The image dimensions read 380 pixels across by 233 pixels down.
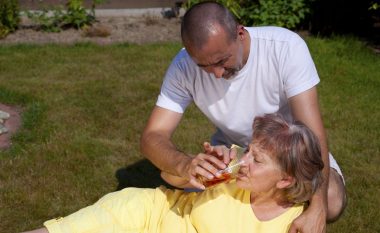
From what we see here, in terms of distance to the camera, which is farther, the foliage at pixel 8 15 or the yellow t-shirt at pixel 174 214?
the foliage at pixel 8 15

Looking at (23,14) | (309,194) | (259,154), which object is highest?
(259,154)

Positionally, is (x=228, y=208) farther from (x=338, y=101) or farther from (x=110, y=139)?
(x=338, y=101)

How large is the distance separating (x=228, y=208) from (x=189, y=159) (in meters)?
0.29

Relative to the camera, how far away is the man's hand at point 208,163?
267 centimetres

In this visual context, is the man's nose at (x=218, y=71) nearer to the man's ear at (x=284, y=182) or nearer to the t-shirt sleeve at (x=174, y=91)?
the t-shirt sleeve at (x=174, y=91)

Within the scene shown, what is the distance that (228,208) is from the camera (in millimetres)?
2943

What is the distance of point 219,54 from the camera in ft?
9.82

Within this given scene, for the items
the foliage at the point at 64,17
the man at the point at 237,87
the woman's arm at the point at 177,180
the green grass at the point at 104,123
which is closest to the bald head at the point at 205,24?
the man at the point at 237,87

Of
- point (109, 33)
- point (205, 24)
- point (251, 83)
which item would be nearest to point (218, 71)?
point (205, 24)

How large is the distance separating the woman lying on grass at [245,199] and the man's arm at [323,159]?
0.06 meters

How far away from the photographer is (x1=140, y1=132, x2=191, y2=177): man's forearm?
9.71ft

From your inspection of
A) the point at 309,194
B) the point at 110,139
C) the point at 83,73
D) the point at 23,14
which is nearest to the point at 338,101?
the point at 110,139

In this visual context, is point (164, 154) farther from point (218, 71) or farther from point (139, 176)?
point (139, 176)

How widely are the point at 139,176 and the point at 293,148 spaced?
7.16 feet
